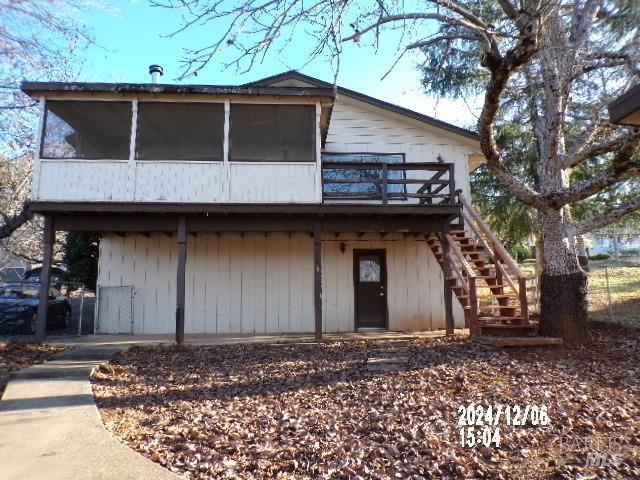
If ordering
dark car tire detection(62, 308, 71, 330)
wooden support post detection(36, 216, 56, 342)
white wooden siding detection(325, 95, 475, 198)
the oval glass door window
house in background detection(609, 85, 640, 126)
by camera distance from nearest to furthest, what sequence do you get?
house in background detection(609, 85, 640, 126) < wooden support post detection(36, 216, 56, 342) < the oval glass door window < white wooden siding detection(325, 95, 475, 198) < dark car tire detection(62, 308, 71, 330)

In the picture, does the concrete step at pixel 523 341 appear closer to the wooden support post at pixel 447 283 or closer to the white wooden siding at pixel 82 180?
the wooden support post at pixel 447 283

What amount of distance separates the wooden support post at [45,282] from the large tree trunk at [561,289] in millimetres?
9590

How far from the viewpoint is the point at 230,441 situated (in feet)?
13.1

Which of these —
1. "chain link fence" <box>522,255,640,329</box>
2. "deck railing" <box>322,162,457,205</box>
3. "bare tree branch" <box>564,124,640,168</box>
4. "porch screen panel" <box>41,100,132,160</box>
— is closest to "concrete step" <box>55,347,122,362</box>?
"porch screen panel" <box>41,100,132,160</box>

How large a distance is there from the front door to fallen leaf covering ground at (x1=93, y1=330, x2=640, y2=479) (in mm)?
4062

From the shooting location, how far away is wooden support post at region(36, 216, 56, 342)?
29.3 ft

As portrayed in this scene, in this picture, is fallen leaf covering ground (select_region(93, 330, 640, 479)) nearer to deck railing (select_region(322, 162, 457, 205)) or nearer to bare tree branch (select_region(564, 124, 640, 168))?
bare tree branch (select_region(564, 124, 640, 168))

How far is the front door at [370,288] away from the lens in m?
12.0

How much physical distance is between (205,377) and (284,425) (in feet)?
7.78

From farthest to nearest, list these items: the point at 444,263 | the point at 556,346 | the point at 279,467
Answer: the point at 444,263 → the point at 556,346 → the point at 279,467

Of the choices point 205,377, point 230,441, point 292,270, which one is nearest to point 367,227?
point 292,270

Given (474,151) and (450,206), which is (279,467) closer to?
(450,206)

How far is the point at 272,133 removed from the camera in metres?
10.5

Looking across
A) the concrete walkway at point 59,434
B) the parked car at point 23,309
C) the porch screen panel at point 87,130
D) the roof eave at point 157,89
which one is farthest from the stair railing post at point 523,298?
the parked car at point 23,309
